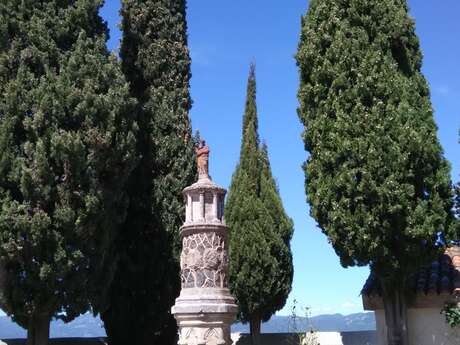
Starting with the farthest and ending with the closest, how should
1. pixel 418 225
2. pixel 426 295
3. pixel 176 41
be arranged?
pixel 176 41, pixel 426 295, pixel 418 225

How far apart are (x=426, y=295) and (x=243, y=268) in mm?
6123

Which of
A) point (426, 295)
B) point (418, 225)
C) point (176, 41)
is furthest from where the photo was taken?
point (176, 41)

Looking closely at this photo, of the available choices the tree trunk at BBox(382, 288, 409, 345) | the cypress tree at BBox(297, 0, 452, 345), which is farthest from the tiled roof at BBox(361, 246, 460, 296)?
the tree trunk at BBox(382, 288, 409, 345)

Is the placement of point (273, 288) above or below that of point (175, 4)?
below

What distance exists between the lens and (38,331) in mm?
12688

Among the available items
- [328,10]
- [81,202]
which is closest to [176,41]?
[328,10]

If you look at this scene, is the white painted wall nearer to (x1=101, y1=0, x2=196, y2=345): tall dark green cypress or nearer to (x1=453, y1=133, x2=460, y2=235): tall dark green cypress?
(x1=453, y1=133, x2=460, y2=235): tall dark green cypress

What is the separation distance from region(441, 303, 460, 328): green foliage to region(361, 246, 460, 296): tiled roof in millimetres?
311

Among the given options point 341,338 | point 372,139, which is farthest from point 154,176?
point 341,338

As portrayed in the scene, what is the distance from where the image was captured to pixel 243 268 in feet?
58.3

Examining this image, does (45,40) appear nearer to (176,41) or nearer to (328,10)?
(176,41)

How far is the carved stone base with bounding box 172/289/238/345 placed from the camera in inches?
408

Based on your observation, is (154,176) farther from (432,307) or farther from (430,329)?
(430,329)

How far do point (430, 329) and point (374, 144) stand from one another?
4.22 m
